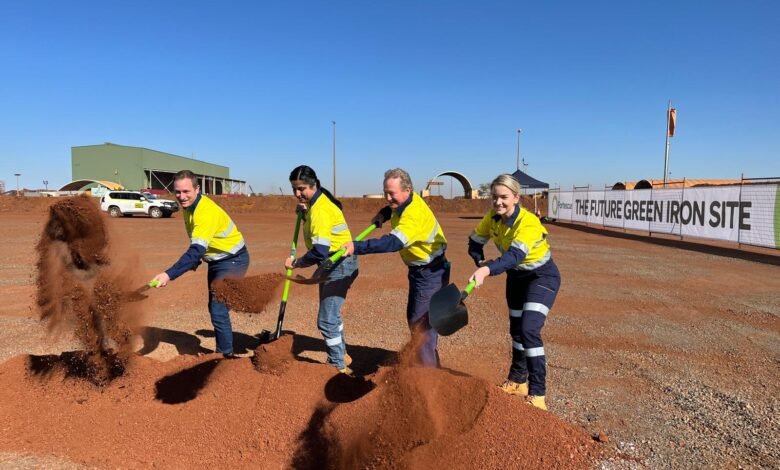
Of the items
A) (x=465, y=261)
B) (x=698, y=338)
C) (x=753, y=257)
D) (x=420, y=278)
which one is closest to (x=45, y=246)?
(x=420, y=278)

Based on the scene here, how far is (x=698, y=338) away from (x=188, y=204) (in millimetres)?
5672

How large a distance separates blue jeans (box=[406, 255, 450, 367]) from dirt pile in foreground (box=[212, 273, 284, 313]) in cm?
129

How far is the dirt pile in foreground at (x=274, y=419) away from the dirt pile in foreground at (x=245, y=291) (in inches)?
19.7

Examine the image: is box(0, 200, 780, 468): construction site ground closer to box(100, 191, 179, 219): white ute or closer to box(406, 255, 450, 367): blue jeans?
box(406, 255, 450, 367): blue jeans

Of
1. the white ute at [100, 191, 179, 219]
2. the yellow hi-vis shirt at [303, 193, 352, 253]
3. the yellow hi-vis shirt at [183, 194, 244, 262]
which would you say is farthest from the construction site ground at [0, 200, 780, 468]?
the white ute at [100, 191, 179, 219]

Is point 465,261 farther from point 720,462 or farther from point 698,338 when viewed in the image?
point 720,462

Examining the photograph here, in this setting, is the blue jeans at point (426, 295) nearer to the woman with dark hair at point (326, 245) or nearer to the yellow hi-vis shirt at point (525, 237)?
the yellow hi-vis shirt at point (525, 237)

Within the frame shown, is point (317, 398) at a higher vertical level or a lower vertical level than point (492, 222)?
lower

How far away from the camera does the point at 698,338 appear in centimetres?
536

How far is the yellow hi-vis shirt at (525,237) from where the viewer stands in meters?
3.15

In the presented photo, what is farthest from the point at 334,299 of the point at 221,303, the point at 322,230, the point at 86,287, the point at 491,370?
the point at 86,287

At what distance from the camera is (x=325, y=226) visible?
11.9 feet

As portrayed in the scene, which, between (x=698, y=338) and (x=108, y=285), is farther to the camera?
(x=698, y=338)

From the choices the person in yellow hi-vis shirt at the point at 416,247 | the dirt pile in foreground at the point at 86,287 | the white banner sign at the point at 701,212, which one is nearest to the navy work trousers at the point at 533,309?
the person in yellow hi-vis shirt at the point at 416,247
